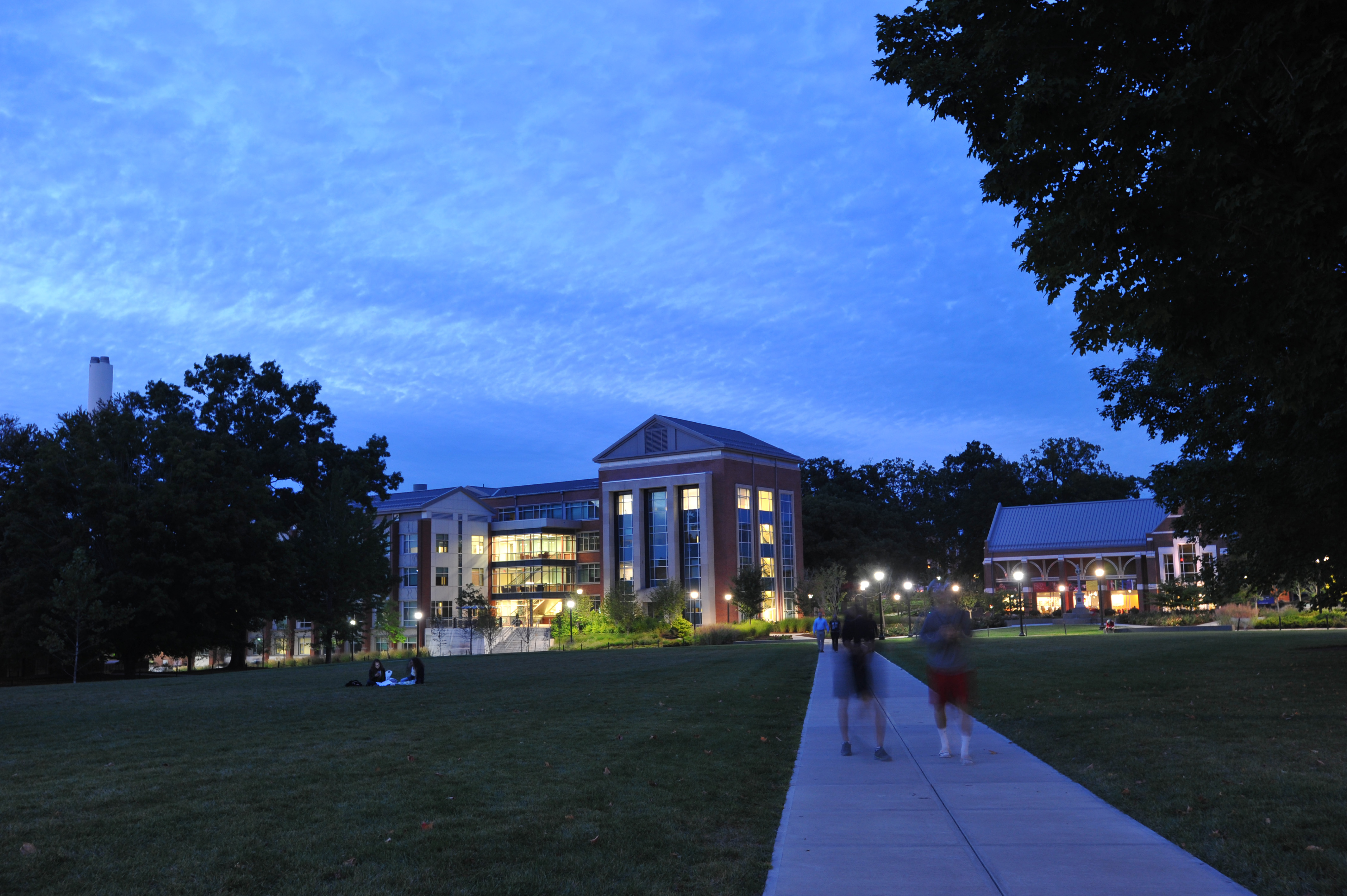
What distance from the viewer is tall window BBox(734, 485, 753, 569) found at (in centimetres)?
8588

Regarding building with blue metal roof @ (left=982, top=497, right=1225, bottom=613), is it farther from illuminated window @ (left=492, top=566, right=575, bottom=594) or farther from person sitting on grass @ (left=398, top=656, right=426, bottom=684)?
person sitting on grass @ (left=398, top=656, right=426, bottom=684)

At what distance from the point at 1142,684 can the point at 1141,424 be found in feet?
19.3

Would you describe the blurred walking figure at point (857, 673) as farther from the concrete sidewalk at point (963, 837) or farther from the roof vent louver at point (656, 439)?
the roof vent louver at point (656, 439)

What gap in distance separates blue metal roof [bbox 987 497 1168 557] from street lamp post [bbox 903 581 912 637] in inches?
562

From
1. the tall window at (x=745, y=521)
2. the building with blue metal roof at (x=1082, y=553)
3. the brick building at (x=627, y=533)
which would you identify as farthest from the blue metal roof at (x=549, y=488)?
the building with blue metal roof at (x=1082, y=553)

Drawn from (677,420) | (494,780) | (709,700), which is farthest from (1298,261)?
(677,420)

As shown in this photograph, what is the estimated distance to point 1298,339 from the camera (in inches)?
397

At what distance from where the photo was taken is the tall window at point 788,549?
89062mm

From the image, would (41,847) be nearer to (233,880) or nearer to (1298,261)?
(233,880)

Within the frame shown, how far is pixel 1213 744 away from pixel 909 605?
5216cm

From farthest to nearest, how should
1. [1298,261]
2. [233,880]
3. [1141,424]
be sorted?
[1141,424], [1298,261], [233,880]

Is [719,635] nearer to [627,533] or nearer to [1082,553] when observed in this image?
[627,533]

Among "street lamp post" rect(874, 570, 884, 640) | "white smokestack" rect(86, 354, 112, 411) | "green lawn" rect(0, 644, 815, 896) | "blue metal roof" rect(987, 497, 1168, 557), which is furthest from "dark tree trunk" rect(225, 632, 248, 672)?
"blue metal roof" rect(987, 497, 1168, 557)

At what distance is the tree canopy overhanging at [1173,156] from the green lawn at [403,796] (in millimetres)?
6077
